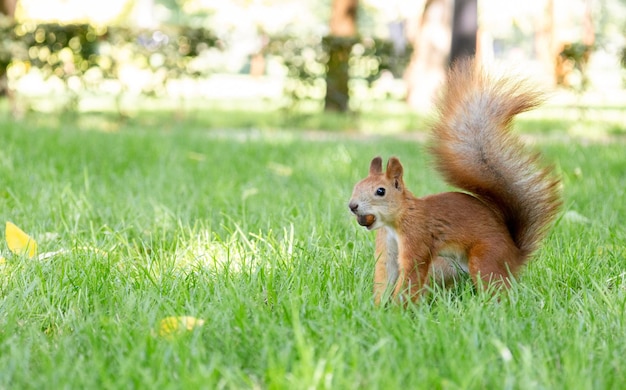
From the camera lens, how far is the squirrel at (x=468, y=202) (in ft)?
7.07

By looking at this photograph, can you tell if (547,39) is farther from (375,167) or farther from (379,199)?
(379,199)

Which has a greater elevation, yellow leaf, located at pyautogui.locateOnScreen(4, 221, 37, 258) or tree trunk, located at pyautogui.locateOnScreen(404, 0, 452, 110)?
tree trunk, located at pyautogui.locateOnScreen(404, 0, 452, 110)

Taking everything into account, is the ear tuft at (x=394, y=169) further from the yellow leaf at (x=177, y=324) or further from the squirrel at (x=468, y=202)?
the yellow leaf at (x=177, y=324)

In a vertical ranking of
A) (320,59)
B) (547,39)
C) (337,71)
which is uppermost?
(547,39)

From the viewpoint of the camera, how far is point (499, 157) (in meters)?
2.29

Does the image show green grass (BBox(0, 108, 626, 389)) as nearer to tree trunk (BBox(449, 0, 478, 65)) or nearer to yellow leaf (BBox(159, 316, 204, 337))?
yellow leaf (BBox(159, 316, 204, 337))

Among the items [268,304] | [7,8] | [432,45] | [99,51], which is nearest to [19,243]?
[268,304]

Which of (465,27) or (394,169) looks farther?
(465,27)

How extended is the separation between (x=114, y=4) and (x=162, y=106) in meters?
14.3

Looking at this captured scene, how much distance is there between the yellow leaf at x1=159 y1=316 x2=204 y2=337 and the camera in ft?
5.87

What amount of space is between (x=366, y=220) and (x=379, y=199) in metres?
0.07

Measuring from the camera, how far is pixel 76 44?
8.00 meters

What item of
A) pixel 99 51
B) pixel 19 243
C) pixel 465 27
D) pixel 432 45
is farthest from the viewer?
pixel 432 45

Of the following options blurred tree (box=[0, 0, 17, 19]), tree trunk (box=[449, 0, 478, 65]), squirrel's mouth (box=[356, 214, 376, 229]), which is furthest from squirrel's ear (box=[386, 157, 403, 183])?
blurred tree (box=[0, 0, 17, 19])
